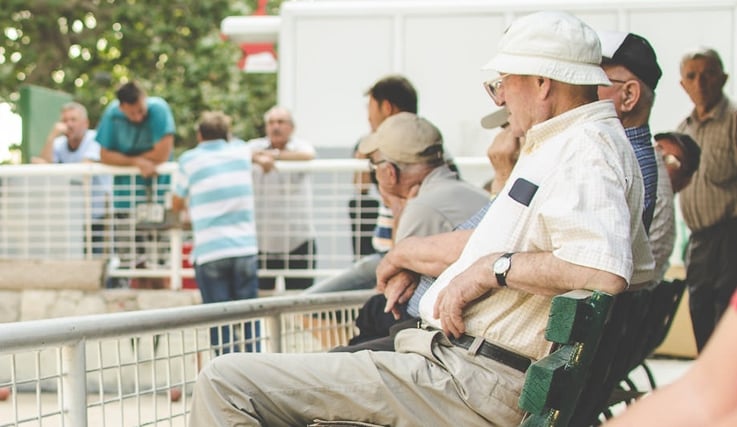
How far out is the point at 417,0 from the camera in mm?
11445

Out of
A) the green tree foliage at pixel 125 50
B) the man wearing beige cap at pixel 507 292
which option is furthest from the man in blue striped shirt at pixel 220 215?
the green tree foliage at pixel 125 50

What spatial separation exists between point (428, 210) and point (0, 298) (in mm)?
6025

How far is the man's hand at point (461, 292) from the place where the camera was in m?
2.95

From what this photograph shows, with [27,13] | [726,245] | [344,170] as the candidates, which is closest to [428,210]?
[726,245]

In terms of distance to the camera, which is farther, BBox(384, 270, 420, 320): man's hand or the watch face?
BBox(384, 270, 420, 320): man's hand

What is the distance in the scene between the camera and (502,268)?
2895 mm

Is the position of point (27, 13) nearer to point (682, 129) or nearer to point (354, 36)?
point (354, 36)

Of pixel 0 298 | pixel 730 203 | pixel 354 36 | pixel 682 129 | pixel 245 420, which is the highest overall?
pixel 354 36

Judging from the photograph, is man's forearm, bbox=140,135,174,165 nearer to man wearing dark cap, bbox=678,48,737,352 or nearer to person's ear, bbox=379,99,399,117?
person's ear, bbox=379,99,399,117

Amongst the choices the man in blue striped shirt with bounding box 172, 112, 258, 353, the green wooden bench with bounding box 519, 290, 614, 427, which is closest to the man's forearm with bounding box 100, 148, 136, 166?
the man in blue striped shirt with bounding box 172, 112, 258, 353

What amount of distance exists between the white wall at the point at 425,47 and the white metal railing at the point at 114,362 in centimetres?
721

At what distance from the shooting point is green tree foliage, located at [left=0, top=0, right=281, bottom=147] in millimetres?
18016

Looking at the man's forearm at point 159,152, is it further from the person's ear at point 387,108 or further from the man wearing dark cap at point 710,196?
the man wearing dark cap at point 710,196

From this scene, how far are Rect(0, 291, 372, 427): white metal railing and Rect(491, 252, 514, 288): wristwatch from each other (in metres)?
0.97
